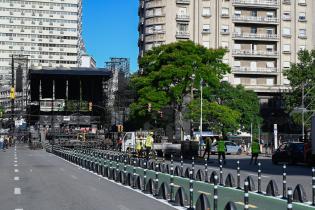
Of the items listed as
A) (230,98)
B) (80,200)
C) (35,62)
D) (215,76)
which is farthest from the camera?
(35,62)

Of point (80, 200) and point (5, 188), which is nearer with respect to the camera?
point (80, 200)

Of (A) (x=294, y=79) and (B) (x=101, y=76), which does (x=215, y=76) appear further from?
(B) (x=101, y=76)

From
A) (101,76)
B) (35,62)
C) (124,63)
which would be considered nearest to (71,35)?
(35,62)

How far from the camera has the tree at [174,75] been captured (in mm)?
62938

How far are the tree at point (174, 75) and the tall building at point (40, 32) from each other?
406 ft

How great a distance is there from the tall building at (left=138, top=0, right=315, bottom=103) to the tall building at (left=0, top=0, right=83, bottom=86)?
101 meters

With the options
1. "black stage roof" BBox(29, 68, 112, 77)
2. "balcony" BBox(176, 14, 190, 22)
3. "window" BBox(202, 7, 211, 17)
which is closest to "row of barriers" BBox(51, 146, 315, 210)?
"balcony" BBox(176, 14, 190, 22)

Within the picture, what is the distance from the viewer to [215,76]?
64625mm

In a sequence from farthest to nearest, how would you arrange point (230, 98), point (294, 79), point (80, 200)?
point (230, 98) < point (294, 79) < point (80, 200)

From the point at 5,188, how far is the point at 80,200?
4.83 metres

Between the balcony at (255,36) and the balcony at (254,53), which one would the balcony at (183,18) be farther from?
the balcony at (254,53)

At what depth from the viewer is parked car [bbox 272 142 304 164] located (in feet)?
127

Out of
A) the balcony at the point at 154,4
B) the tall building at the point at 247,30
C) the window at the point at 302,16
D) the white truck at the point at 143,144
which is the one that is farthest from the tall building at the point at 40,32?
the white truck at the point at 143,144

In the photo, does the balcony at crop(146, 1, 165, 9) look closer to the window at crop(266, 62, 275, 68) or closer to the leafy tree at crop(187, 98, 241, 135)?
the window at crop(266, 62, 275, 68)
